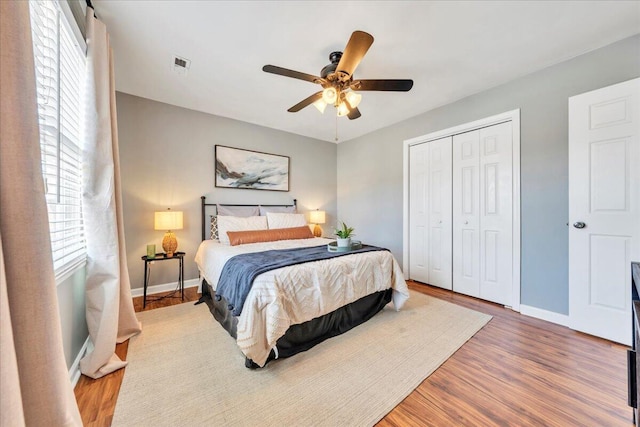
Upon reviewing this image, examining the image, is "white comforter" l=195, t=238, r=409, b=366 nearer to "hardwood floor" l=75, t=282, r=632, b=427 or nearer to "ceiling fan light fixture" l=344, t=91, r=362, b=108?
"hardwood floor" l=75, t=282, r=632, b=427

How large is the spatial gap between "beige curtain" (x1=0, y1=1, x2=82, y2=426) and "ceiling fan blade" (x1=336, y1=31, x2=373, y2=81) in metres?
1.54

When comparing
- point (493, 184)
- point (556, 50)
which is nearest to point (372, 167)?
point (493, 184)

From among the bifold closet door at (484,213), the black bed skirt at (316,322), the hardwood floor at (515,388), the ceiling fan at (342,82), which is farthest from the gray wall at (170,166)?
the bifold closet door at (484,213)

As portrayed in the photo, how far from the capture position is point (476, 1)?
68.4 inches

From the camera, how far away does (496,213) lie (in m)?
2.89

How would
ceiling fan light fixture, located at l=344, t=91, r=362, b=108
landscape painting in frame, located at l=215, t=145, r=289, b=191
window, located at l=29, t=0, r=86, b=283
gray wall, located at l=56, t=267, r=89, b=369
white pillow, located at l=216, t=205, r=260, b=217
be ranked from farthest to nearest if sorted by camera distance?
landscape painting in frame, located at l=215, t=145, r=289, b=191
white pillow, located at l=216, t=205, r=260, b=217
ceiling fan light fixture, located at l=344, t=91, r=362, b=108
gray wall, located at l=56, t=267, r=89, b=369
window, located at l=29, t=0, r=86, b=283

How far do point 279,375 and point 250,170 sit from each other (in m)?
3.11

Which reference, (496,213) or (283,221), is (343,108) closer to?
(283,221)

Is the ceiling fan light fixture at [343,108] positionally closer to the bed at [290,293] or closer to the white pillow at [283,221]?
the bed at [290,293]

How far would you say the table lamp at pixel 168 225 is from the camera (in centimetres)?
301

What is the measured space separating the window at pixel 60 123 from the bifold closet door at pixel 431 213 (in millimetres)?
→ 3814

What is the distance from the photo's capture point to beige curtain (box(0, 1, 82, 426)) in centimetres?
66

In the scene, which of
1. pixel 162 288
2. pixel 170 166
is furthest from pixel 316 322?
pixel 170 166

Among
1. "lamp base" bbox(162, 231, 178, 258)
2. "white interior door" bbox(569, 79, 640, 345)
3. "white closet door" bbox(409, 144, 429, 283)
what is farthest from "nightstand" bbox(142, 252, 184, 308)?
"white interior door" bbox(569, 79, 640, 345)
